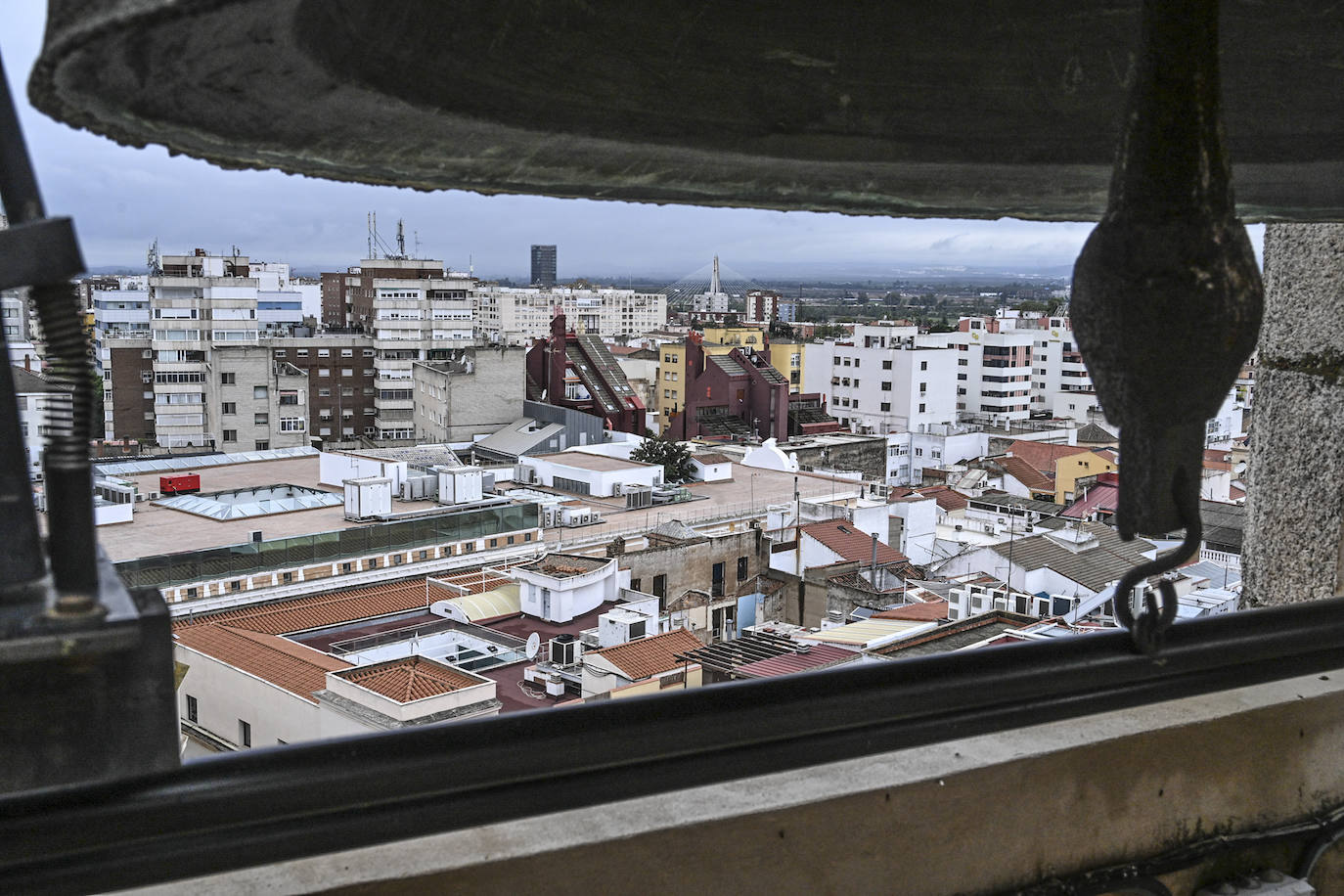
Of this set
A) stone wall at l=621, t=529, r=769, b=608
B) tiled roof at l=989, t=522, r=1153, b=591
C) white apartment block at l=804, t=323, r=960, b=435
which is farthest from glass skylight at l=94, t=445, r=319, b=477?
white apartment block at l=804, t=323, r=960, b=435

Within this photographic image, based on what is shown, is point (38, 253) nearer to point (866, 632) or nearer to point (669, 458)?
point (866, 632)

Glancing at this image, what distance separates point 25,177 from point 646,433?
66.3 ft

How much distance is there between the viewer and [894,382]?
25359mm

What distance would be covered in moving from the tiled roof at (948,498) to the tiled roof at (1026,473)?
124 centimetres

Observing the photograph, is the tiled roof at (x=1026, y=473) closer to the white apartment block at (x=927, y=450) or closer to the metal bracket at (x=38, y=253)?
the white apartment block at (x=927, y=450)

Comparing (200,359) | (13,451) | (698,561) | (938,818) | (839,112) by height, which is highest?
(839,112)

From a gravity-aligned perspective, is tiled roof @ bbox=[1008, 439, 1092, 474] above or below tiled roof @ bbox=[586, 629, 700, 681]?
below

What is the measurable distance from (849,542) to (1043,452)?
699 cm

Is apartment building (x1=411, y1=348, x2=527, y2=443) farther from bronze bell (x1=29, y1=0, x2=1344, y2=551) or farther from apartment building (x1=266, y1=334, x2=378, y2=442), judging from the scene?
bronze bell (x1=29, y1=0, x2=1344, y2=551)

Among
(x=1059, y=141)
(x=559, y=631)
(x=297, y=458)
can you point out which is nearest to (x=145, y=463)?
(x=297, y=458)

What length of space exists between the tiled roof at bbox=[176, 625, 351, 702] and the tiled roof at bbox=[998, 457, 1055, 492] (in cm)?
1134

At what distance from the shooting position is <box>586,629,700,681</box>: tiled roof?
7.17 m

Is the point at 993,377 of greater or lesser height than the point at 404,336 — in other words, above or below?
below

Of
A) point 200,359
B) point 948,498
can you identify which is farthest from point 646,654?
point 200,359
